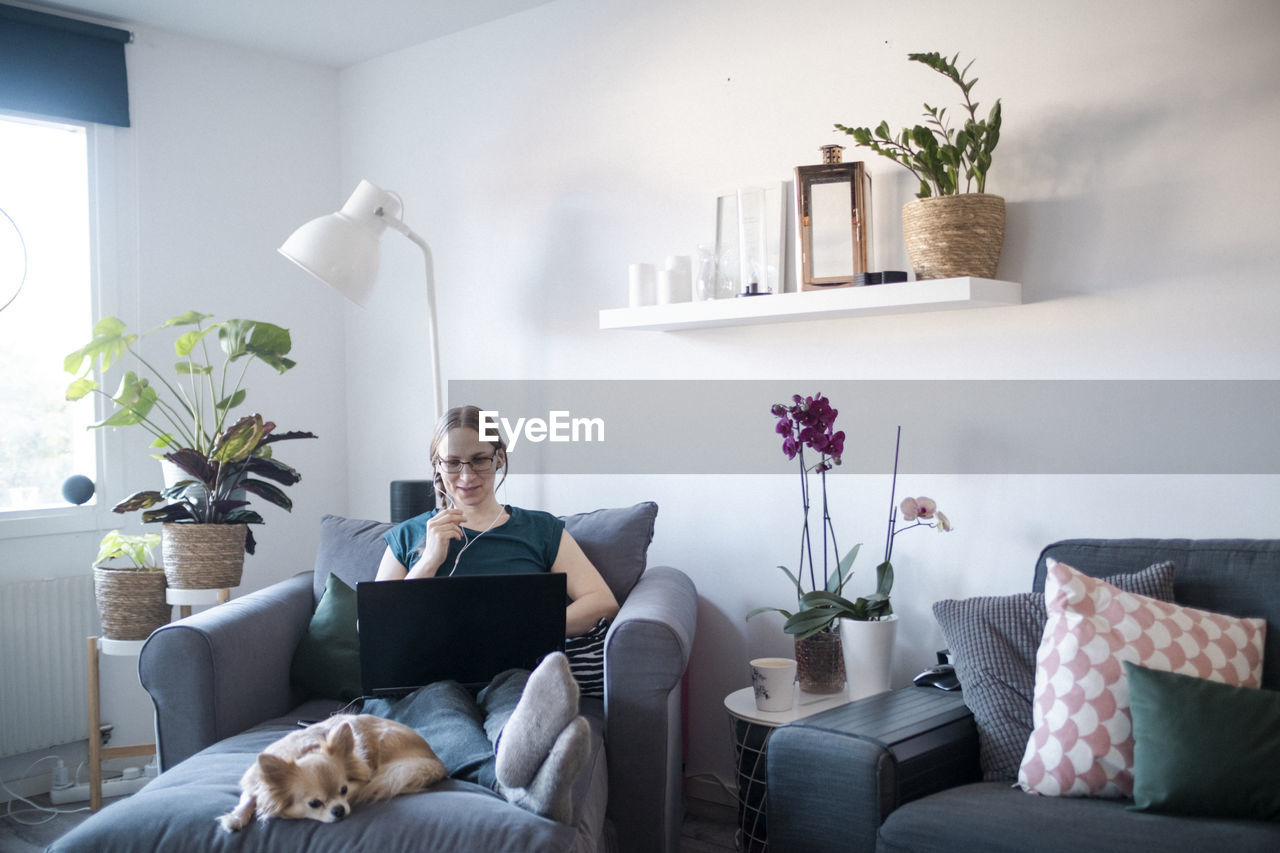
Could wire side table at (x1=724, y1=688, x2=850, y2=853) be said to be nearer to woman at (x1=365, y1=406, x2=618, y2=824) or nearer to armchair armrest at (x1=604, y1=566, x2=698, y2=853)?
armchair armrest at (x1=604, y1=566, x2=698, y2=853)

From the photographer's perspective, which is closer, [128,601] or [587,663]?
[587,663]

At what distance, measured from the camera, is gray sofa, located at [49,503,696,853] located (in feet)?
5.57

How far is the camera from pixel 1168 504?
223cm

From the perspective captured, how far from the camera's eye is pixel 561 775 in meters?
1.66

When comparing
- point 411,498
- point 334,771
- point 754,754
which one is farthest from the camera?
point 411,498

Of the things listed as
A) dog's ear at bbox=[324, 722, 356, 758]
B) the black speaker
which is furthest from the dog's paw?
the black speaker

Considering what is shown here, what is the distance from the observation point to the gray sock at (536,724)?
168 centimetres

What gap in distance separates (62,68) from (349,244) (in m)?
1.18

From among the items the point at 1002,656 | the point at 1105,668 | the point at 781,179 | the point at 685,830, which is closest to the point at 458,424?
the point at 781,179

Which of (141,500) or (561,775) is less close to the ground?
(141,500)

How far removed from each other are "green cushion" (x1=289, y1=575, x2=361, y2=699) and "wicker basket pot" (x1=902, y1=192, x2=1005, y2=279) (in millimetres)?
1610

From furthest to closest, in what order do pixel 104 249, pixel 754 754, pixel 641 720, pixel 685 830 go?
pixel 104 249, pixel 685 830, pixel 754 754, pixel 641 720

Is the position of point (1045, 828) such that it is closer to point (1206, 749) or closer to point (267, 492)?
point (1206, 749)

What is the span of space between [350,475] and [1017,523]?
2.54 m
